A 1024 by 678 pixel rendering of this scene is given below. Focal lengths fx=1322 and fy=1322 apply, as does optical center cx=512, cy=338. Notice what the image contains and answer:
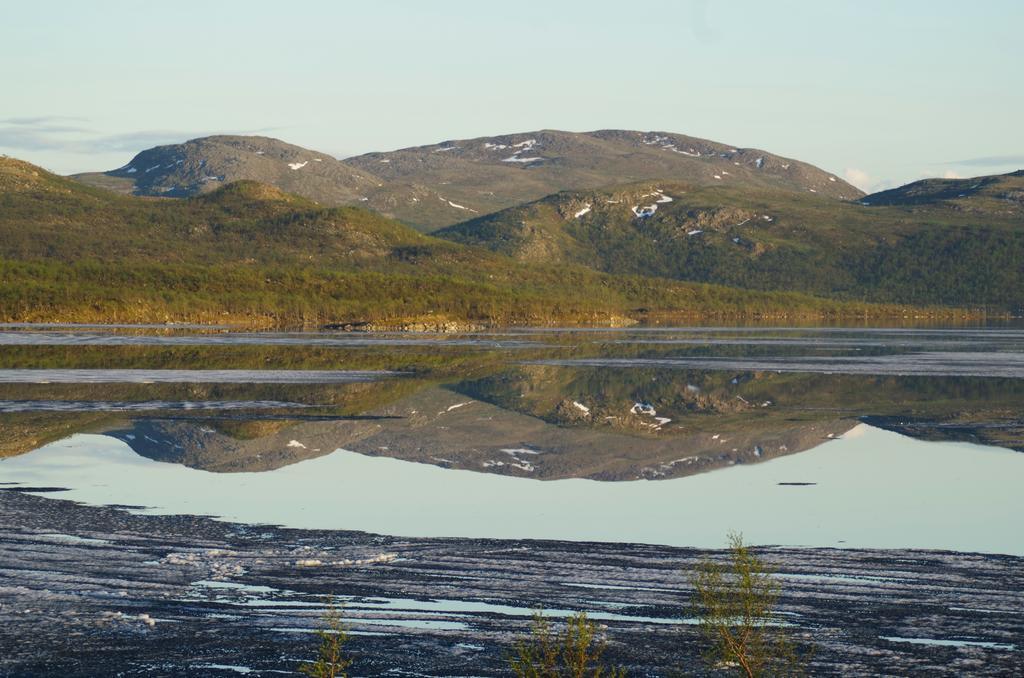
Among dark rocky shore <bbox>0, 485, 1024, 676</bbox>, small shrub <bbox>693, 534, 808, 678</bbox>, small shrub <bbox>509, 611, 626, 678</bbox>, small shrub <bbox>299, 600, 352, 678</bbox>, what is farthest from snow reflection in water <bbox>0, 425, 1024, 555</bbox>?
small shrub <bbox>299, 600, 352, 678</bbox>

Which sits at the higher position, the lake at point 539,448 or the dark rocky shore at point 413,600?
the lake at point 539,448

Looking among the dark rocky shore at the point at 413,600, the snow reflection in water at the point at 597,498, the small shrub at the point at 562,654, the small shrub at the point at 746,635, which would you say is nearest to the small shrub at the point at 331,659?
the dark rocky shore at the point at 413,600

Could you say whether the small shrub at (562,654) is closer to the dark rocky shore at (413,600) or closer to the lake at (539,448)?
the dark rocky shore at (413,600)

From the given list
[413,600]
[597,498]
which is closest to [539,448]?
[597,498]

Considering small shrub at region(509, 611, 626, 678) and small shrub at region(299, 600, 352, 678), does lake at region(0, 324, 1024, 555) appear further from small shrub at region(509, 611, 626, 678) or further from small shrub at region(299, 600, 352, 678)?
small shrub at region(299, 600, 352, 678)

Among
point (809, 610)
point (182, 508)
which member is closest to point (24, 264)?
point (182, 508)

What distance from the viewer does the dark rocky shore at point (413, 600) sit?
603 inches

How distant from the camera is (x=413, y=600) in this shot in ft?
59.0

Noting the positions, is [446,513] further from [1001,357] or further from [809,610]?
[1001,357]

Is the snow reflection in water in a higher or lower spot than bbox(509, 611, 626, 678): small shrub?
higher

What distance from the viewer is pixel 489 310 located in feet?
634

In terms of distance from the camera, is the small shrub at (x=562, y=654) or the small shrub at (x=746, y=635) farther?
the small shrub at (x=746, y=635)

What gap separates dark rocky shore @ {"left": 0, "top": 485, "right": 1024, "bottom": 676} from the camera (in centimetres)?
1533

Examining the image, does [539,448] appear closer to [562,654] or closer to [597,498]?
[597,498]
